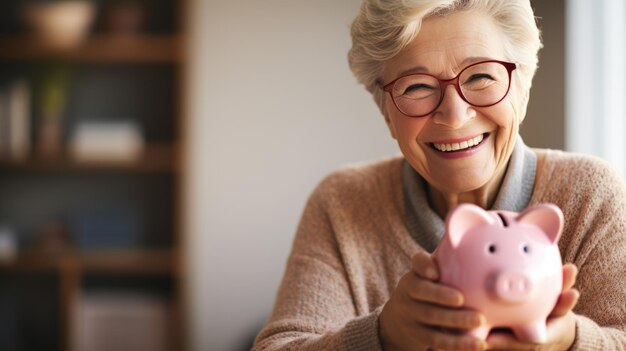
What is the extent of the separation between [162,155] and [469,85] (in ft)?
8.56

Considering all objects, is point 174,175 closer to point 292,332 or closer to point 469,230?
point 292,332

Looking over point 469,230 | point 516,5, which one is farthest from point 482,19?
point 469,230

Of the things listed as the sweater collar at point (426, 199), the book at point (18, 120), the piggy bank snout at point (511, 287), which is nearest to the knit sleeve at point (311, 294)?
the sweater collar at point (426, 199)

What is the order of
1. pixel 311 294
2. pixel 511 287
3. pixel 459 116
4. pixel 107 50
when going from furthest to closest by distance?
pixel 107 50 < pixel 311 294 < pixel 459 116 < pixel 511 287

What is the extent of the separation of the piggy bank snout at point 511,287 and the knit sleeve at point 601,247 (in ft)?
0.82

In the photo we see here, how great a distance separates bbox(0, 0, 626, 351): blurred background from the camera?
3.63 metres

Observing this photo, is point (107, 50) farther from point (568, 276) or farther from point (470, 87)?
point (568, 276)

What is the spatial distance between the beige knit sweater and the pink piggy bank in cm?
16

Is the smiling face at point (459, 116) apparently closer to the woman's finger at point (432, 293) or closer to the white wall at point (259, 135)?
the woman's finger at point (432, 293)

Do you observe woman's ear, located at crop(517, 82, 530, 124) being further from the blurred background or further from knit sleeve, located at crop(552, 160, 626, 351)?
the blurred background

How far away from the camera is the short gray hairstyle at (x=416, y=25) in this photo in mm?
1216

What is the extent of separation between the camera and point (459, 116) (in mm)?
1181

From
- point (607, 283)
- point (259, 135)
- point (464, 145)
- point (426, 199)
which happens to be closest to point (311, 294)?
point (426, 199)

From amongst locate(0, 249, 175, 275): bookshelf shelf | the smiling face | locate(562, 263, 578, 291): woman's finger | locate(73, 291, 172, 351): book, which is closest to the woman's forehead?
the smiling face
